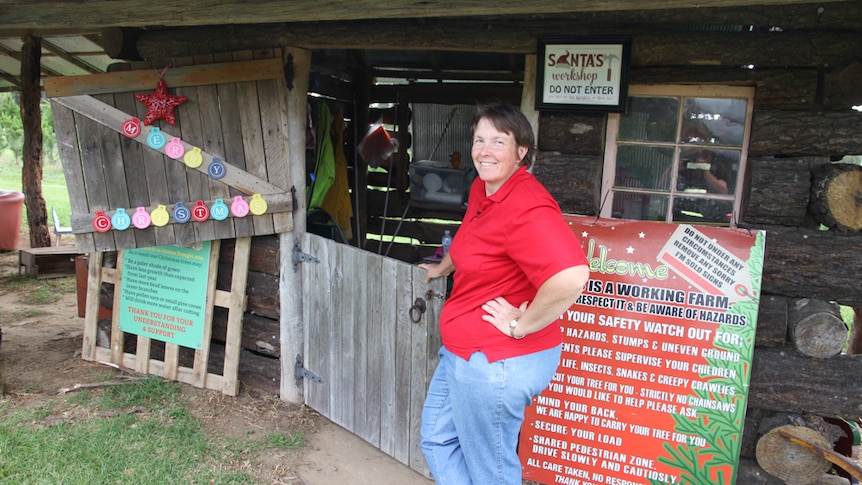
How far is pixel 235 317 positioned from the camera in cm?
449

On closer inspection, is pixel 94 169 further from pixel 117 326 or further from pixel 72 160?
pixel 117 326

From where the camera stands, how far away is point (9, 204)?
9.49 metres

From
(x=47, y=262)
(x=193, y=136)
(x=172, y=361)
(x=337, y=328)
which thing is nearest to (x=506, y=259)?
(x=337, y=328)

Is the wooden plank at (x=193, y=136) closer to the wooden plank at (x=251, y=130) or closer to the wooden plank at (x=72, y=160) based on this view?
the wooden plank at (x=251, y=130)

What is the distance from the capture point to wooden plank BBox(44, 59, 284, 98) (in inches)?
155

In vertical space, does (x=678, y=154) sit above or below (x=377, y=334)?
above

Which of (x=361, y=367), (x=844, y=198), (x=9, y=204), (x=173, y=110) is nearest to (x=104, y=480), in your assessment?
(x=361, y=367)

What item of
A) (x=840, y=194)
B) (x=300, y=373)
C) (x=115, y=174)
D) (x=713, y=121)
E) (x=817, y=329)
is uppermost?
(x=713, y=121)

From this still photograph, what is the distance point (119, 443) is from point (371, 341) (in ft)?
5.61

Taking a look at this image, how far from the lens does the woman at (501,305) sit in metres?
2.26

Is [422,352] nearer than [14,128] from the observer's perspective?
Yes

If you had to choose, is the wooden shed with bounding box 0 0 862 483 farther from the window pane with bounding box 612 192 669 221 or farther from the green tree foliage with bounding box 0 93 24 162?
the green tree foliage with bounding box 0 93 24 162

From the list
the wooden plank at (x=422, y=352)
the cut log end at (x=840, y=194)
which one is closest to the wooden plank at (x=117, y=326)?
the wooden plank at (x=422, y=352)

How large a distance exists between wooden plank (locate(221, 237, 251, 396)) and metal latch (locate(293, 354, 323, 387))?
487mm
